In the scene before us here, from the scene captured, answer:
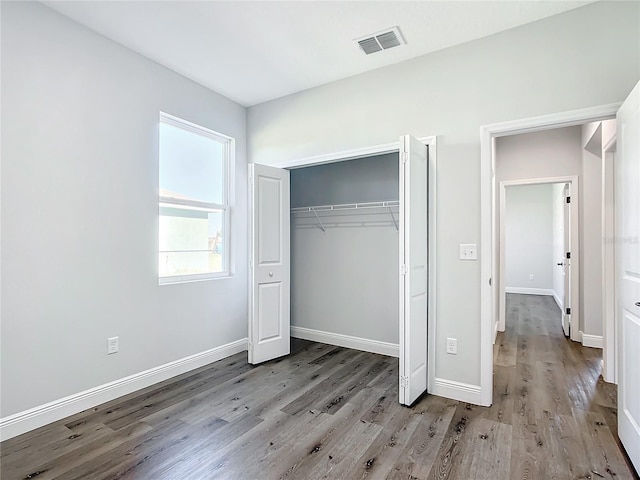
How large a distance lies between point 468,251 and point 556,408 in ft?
4.31

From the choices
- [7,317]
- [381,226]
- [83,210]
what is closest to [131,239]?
[83,210]

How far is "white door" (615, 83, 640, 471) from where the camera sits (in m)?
1.81

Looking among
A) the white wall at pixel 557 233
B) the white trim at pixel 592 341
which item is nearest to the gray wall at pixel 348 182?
the white trim at pixel 592 341

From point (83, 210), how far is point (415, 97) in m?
2.82

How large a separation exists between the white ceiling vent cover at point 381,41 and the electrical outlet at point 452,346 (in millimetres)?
2421

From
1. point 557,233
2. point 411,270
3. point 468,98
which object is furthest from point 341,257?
point 557,233

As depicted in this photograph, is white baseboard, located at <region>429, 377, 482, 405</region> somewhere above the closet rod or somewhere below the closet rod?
below

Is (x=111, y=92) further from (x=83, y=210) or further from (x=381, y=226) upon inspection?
(x=381, y=226)

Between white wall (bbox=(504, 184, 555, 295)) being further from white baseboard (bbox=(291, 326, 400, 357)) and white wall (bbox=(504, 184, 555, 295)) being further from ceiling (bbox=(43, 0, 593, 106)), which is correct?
ceiling (bbox=(43, 0, 593, 106))

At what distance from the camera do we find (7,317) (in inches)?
87.0

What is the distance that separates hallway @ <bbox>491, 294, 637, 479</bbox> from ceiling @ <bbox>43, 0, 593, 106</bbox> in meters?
2.84

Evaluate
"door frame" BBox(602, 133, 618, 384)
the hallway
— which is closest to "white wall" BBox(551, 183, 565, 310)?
the hallway

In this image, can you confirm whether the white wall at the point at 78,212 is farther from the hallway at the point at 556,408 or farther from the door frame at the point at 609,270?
the door frame at the point at 609,270

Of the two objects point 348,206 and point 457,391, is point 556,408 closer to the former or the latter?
point 457,391
